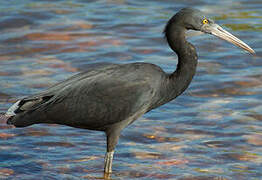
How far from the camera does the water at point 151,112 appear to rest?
309 inches

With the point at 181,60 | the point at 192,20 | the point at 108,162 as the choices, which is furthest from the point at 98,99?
the point at 192,20

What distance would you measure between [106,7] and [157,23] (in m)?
1.62

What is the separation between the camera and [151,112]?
378 inches

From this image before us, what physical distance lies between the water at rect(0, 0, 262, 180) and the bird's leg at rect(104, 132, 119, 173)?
0.15m

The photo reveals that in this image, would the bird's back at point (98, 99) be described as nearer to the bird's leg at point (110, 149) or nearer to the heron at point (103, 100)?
the heron at point (103, 100)

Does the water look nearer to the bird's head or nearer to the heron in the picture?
the heron

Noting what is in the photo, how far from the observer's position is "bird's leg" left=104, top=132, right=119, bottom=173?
7371mm

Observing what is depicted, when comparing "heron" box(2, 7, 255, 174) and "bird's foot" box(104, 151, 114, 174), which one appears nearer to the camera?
"heron" box(2, 7, 255, 174)

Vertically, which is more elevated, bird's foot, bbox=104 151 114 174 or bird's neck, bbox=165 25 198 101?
bird's neck, bbox=165 25 198 101

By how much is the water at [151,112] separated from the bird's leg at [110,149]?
0.15m

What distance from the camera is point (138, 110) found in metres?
7.32

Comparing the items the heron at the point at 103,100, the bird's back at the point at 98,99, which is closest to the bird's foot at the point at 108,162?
the heron at the point at 103,100

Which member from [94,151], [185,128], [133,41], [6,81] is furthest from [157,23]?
[94,151]

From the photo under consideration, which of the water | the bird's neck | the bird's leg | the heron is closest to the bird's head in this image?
the bird's neck
